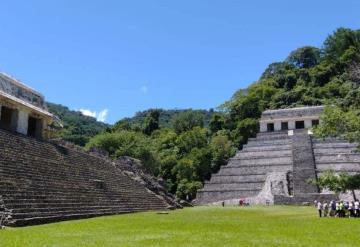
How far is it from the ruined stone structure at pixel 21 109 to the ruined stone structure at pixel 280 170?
1278 cm

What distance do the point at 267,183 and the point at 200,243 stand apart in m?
22.4

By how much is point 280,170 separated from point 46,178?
19.9 m

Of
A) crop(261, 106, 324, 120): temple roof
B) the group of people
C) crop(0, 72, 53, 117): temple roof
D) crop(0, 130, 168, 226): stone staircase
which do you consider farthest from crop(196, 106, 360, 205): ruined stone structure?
crop(0, 72, 53, 117): temple roof

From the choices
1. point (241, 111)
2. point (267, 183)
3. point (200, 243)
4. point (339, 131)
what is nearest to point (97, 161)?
point (267, 183)

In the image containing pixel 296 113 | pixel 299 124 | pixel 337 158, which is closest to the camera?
pixel 337 158

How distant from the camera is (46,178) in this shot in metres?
18.1

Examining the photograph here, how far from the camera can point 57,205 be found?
1641cm

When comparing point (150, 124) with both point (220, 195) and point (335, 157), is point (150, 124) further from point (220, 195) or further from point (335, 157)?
point (335, 157)

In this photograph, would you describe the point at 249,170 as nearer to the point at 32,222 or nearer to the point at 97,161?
the point at 97,161

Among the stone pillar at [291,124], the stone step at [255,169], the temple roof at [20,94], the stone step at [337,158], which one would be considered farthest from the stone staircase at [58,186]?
the stone pillar at [291,124]

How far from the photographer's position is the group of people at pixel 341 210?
1834 cm

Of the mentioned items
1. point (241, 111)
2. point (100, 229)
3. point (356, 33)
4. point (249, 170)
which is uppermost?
point (356, 33)

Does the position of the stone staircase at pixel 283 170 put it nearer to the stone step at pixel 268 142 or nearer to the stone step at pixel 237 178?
the stone step at pixel 237 178

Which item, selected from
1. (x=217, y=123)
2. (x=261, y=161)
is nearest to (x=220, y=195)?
(x=261, y=161)
